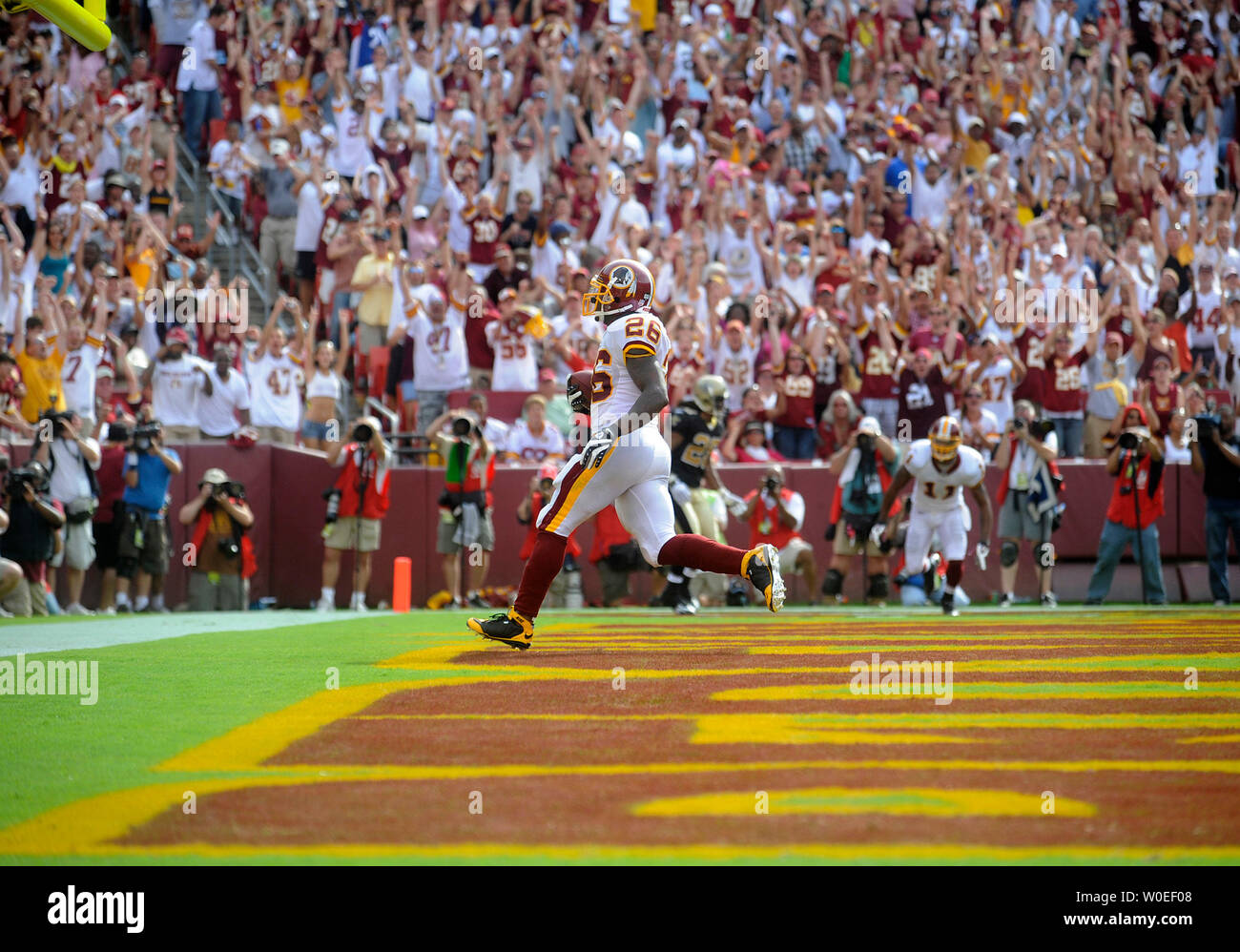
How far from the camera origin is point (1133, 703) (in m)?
5.93

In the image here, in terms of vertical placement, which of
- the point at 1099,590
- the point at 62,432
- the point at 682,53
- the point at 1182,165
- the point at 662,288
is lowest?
the point at 1099,590

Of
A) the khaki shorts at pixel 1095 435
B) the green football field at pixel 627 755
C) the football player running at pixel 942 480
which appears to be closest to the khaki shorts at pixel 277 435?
the football player running at pixel 942 480

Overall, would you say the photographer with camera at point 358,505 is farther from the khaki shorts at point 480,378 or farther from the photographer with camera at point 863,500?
the photographer with camera at point 863,500

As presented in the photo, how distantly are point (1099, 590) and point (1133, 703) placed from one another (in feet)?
29.5

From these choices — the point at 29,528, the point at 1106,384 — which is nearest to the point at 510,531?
the point at 29,528

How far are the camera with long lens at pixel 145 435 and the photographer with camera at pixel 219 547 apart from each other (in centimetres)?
61

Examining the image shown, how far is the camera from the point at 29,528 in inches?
509

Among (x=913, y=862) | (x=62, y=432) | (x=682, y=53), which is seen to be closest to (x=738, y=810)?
(x=913, y=862)

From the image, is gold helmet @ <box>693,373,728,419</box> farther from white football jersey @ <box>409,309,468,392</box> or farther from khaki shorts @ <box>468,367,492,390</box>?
khaki shorts @ <box>468,367,492,390</box>

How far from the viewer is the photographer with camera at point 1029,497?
48.6 ft

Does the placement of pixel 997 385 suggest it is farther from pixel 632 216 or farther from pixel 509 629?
pixel 509 629

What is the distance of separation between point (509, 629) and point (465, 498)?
270 inches

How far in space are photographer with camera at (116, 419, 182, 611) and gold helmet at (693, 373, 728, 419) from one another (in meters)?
5.13
